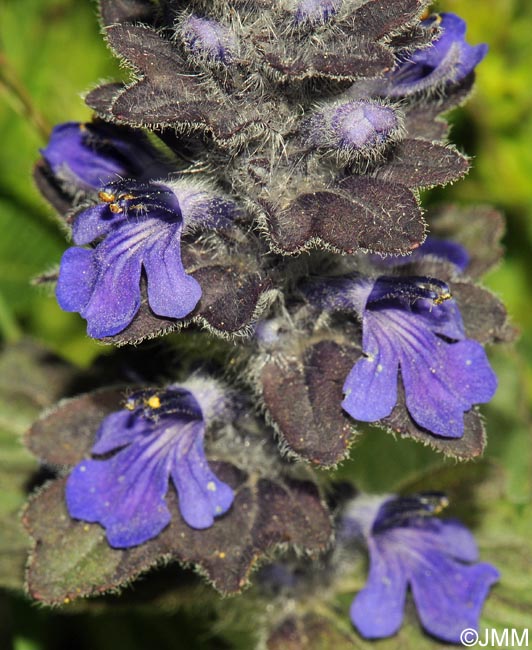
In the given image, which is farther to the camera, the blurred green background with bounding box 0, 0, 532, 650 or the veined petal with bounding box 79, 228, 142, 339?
the blurred green background with bounding box 0, 0, 532, 650

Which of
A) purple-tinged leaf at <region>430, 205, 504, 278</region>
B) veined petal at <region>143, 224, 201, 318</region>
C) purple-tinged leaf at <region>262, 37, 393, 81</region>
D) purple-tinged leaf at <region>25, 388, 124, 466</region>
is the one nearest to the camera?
purple-tinged leaf at <region>262, 37, 393, 81</region>

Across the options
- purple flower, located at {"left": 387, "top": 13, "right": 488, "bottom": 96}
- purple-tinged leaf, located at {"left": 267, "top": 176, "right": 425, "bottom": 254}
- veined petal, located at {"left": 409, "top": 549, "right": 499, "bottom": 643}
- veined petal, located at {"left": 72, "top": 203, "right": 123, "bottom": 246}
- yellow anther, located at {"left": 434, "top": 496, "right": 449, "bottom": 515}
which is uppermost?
purple flower, located at {"left": 387, "top": 13, "right": 488, "bottom": 96}

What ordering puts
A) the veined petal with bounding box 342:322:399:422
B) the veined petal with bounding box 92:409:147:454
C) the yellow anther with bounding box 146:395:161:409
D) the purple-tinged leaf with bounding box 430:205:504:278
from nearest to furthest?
the veined petal with bounding box 342:322:399:422, the yellow anther with bounding box 146:395:161:409, the veined petal with bounding box 92:409:147:454, the purple-tinged leaf with bounding box 430:205:504:278

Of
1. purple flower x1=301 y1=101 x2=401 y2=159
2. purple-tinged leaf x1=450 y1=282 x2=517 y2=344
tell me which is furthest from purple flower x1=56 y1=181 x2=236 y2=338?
purple-tinged leaf x1=450 y1=282 x2=517 y2=344

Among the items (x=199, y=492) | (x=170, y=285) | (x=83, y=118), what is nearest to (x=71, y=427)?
(x=199, y=492)

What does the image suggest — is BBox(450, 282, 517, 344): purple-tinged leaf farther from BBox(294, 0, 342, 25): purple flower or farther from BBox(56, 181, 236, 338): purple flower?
BBox(294, 0, 342, 25): purple flower

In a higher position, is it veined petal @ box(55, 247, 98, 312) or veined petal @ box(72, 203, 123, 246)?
veined petal @ box(72, 203, 123, 246)

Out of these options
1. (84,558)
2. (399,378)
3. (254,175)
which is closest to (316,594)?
(84,558)
